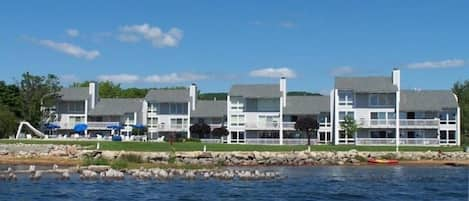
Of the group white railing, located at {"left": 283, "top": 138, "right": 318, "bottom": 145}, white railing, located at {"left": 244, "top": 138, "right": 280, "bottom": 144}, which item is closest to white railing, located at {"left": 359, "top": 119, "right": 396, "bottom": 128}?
white railing, located at {"left": 283, "top": 138, "right": 318, "bottom": 145}

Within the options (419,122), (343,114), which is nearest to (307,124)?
(343,114)

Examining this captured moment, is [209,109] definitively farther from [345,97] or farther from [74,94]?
[74,94]

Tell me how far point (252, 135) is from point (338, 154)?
80.7ft

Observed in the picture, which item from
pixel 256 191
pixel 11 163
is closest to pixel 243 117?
pixel 11 163

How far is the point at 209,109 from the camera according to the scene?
9488 cm

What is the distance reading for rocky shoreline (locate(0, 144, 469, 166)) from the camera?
198 feet

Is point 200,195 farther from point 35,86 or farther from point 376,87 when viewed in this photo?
point 35,86

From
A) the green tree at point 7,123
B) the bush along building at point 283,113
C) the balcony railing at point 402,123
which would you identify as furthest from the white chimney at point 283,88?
the green tree at point 7,123

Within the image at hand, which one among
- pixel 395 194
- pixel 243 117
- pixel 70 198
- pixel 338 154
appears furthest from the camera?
pixel 243 117

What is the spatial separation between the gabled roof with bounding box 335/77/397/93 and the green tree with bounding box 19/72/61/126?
3825cm

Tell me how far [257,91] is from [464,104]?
3757 centimetres

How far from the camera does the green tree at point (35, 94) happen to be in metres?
93.9

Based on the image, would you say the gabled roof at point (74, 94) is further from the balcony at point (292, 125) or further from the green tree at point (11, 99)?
the balcony at point (292, 125)

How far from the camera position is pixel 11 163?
57.9 meters
